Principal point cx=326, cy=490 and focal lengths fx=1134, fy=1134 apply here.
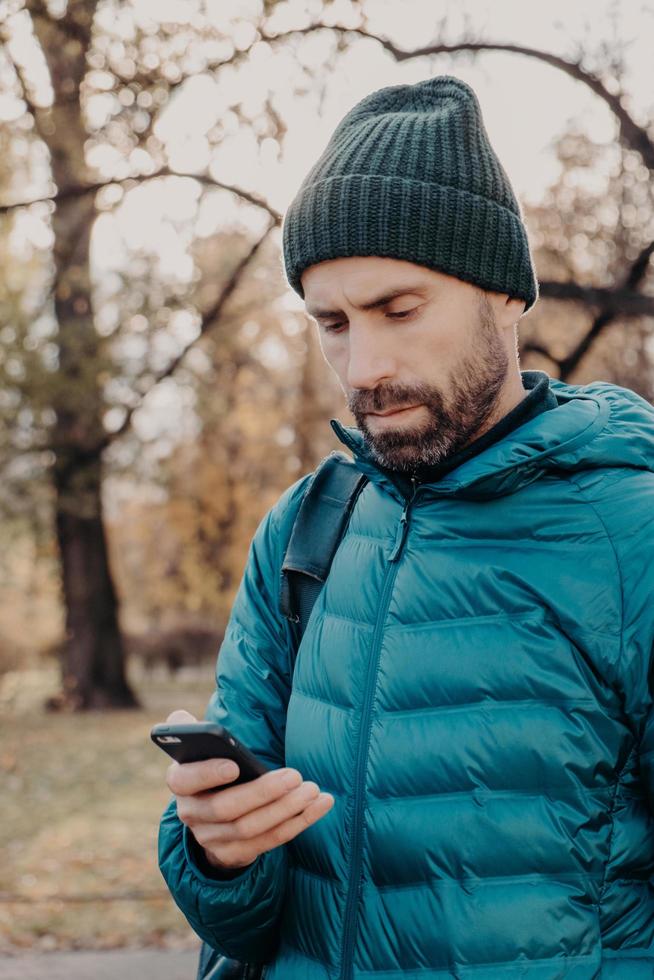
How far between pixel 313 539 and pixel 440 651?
389mm

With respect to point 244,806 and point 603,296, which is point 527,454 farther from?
point 603,296

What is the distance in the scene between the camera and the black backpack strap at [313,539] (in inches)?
81.2

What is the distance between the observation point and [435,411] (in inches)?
77.0

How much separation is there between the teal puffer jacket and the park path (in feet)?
13.5

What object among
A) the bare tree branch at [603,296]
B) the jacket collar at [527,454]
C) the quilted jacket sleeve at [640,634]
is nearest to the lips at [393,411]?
the jacket collar at [527,454]

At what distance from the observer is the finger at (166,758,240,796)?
1.65 meters

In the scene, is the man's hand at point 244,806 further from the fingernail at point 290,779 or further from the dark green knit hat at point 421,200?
the dark green knit hat at point 421,200

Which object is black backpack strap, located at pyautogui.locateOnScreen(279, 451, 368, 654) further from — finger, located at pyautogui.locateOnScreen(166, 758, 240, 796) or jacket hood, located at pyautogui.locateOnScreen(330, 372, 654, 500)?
finger, located at pyautogui.locateOnScreen(166, 758, 240, 796)

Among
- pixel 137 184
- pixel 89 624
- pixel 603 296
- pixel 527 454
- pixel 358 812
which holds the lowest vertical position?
pixel 89 624

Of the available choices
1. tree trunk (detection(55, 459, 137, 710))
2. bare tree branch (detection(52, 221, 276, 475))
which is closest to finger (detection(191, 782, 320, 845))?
bare tree branch (detection(52, 221, 276, 475))

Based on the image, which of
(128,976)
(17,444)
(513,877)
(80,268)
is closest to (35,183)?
(80,268)

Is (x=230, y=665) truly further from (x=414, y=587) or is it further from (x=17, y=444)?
(x=17, y=444)

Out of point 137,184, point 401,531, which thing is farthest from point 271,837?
point 137,184

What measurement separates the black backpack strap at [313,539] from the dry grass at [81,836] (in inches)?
193
